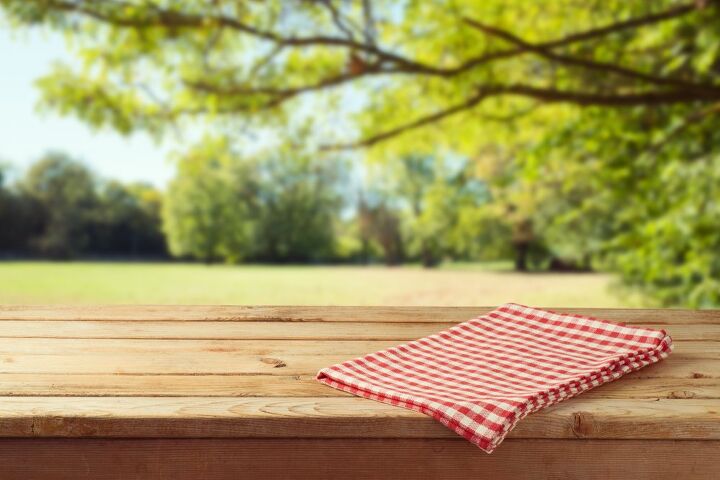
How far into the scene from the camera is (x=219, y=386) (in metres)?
1.12

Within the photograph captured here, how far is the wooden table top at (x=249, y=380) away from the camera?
97cm

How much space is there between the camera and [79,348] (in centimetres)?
138

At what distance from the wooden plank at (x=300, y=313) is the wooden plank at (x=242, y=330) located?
0.05 metres

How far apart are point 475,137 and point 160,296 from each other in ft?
35.4

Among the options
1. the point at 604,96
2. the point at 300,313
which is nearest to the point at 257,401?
the point at 300,313

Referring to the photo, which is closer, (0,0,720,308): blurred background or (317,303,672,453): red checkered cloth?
(317,303,672,453): red checkered cloth

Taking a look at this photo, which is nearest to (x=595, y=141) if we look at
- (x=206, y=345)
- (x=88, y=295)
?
(x=206, y=345)

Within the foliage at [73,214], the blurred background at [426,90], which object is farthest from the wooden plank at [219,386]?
the foliage at [73,214]

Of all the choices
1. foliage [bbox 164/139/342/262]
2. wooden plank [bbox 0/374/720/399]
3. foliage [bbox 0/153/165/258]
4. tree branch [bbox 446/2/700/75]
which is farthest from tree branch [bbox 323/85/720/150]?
foliage [bbox 0/153/165/258]

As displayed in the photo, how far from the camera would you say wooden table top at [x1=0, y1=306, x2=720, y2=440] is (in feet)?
3.18

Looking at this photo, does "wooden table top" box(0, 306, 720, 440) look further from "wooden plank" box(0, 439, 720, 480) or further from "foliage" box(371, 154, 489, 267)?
"foliage" box(371, 154, 489, 267)

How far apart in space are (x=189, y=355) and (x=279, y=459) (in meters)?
0.42

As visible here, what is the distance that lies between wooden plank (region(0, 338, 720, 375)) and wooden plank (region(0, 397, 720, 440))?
21 centimetres

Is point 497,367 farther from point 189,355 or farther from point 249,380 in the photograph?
point 189,355
